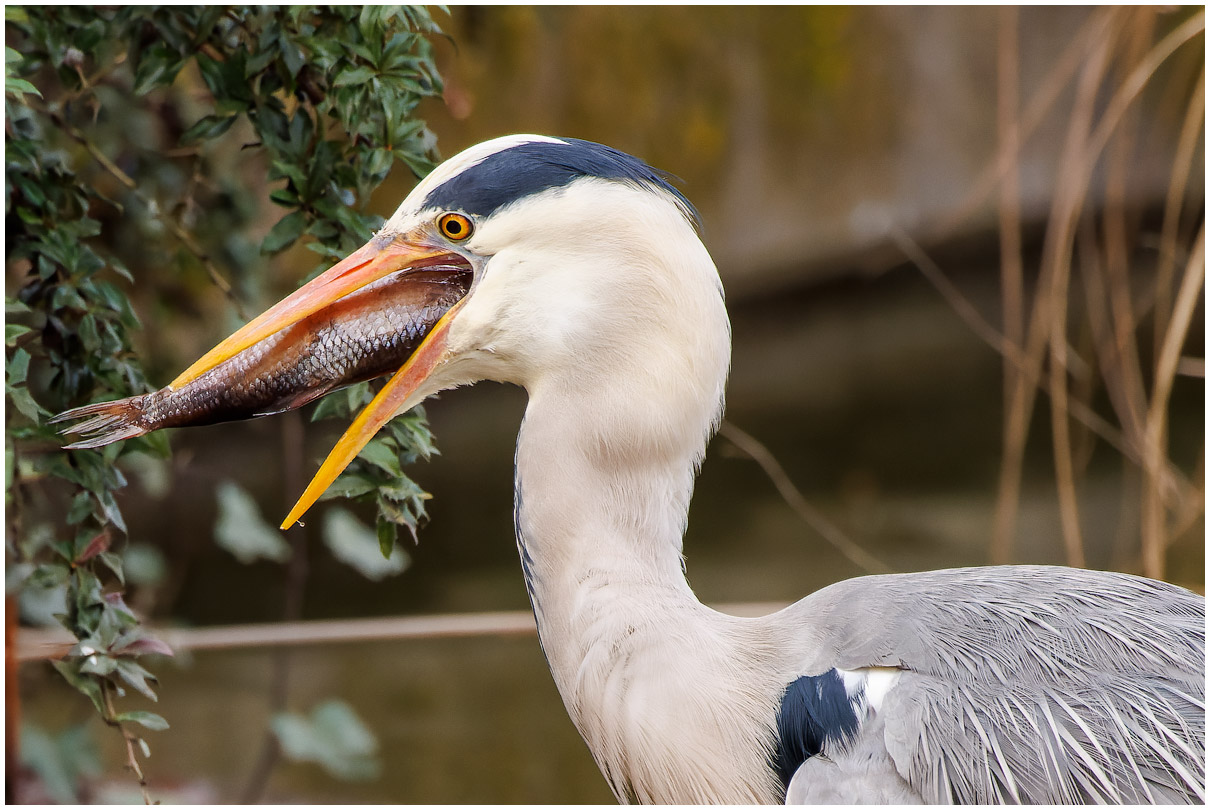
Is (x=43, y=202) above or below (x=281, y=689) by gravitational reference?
above

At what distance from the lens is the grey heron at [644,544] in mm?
904

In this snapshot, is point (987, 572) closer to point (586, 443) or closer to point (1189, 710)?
point (1189, 710)

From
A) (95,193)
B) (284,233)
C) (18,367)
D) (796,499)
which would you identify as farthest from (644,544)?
(796,499)

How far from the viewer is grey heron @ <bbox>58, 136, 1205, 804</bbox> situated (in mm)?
904

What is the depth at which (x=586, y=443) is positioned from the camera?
0.95m

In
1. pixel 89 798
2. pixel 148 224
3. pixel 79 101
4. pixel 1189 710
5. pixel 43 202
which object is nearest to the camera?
pixel 1189 710

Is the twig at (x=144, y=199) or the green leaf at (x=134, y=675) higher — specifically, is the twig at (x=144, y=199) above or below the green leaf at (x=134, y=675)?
above

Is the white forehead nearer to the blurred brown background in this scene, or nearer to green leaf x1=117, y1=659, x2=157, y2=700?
green leaf x1=117, y1=659, x2=157, y2=700

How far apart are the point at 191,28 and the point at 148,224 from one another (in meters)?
0.32

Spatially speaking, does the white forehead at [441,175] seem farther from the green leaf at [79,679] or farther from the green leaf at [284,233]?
the green leaf at [79,679]

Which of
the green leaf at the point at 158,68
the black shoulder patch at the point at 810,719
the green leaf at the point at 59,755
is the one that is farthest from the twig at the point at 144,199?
the black shoulder patch at the point at 810,719

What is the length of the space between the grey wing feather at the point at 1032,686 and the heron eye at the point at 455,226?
45cm

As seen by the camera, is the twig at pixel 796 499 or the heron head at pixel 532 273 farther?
the twig at pixel 796 499

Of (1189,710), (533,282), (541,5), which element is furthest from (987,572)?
(541,5)
